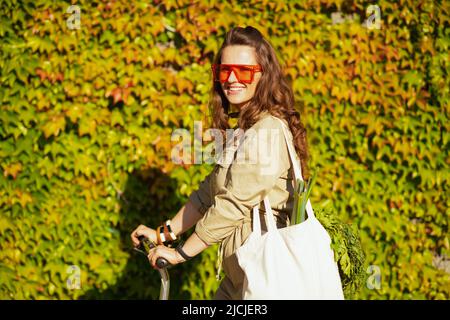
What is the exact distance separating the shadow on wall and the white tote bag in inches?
71.2

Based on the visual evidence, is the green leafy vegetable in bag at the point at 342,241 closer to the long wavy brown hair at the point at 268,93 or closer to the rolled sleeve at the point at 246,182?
the rolled sleeve at the point at 246,182

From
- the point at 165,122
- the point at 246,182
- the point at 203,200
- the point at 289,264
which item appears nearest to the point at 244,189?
the point at 246,182

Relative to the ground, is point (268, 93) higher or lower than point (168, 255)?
higher

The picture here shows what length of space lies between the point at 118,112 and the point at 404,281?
2409 millimetres

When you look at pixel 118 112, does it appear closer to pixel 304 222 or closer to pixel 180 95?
pixel 180 95

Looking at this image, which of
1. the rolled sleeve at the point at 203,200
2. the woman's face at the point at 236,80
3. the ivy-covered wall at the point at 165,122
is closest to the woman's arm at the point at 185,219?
the rolled sleeve at the point at 203,200

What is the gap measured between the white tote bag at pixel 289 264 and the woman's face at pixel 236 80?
588 millimetres

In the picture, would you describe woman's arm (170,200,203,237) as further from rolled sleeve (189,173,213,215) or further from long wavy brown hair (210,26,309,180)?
long wavy brown hair (210,26,309,180)

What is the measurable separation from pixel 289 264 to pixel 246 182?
356 millimetres

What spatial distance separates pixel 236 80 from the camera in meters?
2.32

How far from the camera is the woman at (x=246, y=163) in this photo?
2109 mm

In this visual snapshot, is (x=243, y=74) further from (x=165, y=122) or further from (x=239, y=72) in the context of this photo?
(x=165, y=122)
